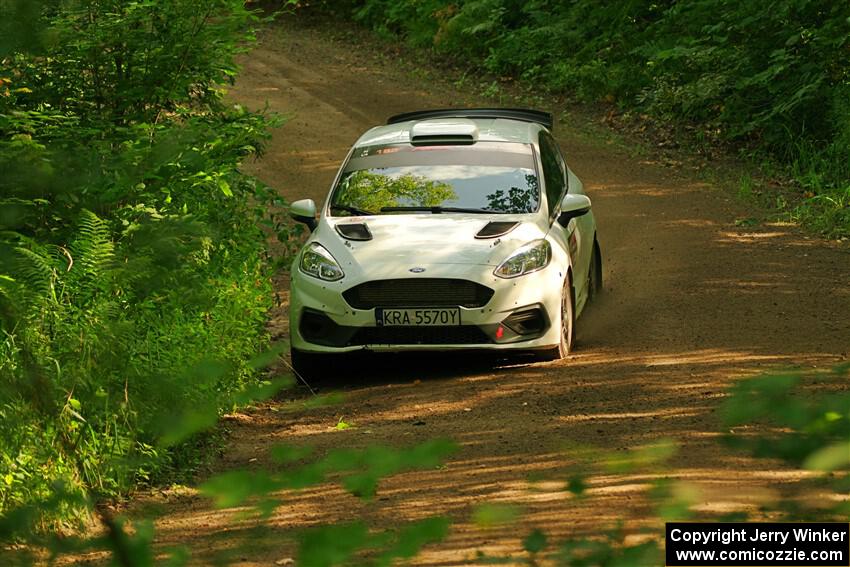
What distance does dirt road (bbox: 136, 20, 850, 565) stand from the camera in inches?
139

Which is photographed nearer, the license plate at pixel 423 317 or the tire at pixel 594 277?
the license plate at pixel 423 317

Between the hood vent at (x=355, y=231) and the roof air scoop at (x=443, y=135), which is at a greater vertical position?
the roof air scoop at (x=443, y=135)

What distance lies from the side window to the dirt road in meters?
1.21

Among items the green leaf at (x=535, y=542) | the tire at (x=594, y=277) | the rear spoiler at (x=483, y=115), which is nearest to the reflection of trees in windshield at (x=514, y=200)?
the tire at (x=594, y=277)

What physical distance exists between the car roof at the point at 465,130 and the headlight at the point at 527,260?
1474 mm

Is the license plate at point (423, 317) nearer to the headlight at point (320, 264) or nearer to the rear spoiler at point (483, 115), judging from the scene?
the headlight at point (320, 264)

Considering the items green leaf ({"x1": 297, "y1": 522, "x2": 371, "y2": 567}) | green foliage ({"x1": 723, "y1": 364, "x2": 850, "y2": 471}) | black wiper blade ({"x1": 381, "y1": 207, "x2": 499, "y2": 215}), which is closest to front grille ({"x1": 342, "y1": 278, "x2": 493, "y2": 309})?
black wiper blade ({"x1": 381, "y1": 207, "x2": 499, "y2": 215})

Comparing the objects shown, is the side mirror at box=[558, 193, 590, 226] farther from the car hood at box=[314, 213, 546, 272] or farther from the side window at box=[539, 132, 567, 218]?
the car hood at box=[314, 213, 546, 272]

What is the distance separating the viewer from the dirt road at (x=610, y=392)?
11.6ft

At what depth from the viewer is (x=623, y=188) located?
16.8 metres

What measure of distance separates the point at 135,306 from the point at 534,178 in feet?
21.4

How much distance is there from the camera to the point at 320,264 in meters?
9.02

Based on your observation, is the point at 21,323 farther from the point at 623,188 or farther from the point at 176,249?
the point at 623,188

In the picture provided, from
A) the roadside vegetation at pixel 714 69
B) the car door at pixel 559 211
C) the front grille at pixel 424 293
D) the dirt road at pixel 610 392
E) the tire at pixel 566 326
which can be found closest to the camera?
the dirt road at pixel 610 392
